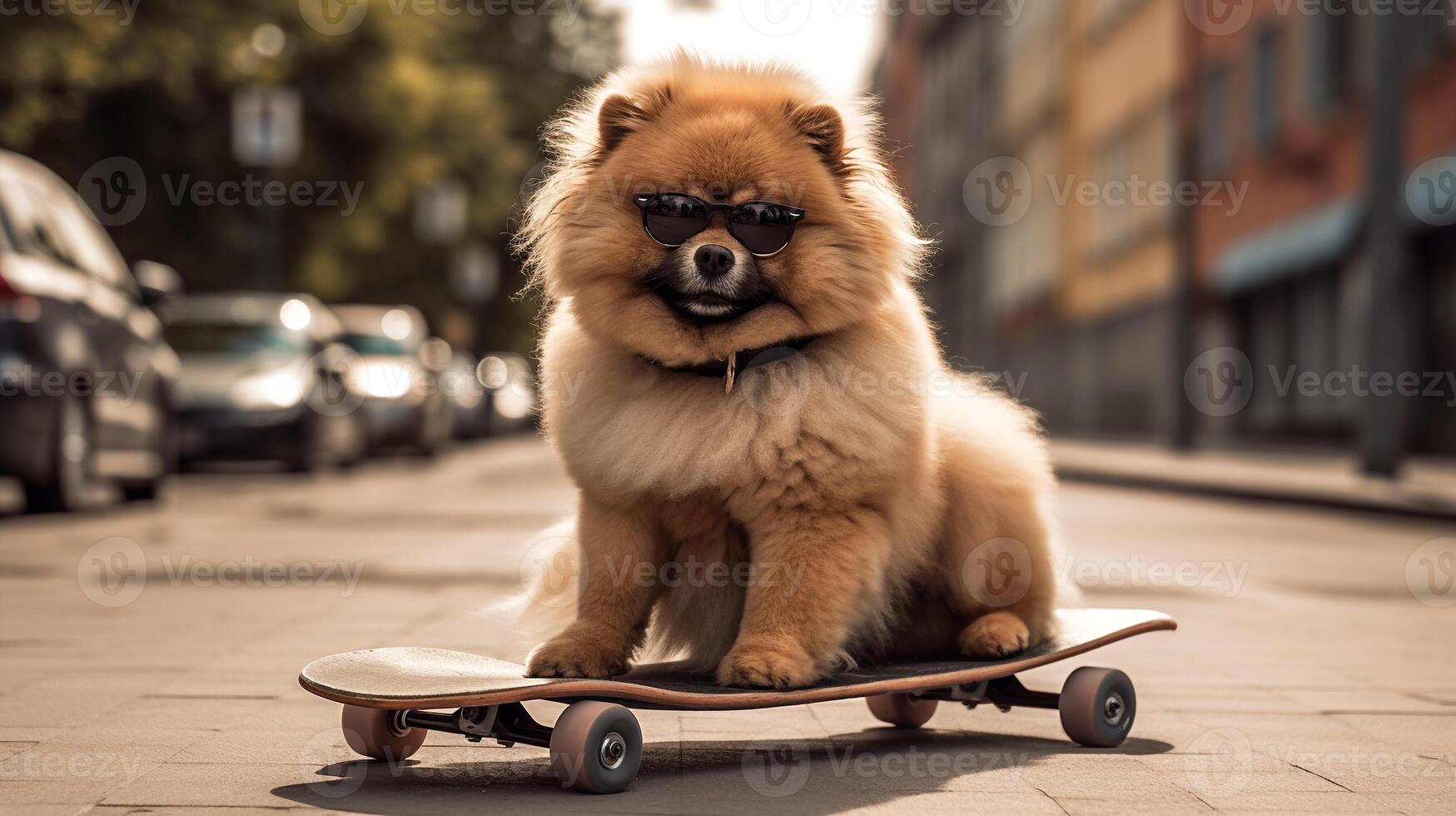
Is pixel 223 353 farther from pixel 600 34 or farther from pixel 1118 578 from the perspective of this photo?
pixel 600 34

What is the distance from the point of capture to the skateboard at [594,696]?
13.8ft

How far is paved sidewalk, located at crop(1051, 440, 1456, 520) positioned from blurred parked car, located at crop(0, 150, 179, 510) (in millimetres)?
10314

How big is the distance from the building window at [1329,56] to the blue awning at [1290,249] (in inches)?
62.6

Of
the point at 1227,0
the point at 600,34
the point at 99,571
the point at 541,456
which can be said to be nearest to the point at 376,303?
the point at 541,456

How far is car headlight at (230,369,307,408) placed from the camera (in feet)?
61.5

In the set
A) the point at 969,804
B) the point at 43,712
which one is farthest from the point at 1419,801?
the point at 43,712

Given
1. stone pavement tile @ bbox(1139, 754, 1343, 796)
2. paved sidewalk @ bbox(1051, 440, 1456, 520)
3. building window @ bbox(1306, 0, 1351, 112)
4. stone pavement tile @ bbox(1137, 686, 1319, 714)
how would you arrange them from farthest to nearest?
1. building window @ bbox(1306, 0, 1351, 112)
2. paved sidewalk @ bbox(1051, 440, 1456, 520)
3. stone pavement tile @ bbox(1137, 686, 1319, 714)
4. stone pavement tile @ bbox(1139, 754, 1343, 796)

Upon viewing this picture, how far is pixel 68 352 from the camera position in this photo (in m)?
12.2

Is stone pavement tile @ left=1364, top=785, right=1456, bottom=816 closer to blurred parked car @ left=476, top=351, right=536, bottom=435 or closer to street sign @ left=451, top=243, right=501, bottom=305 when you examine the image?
blurred parked car @ left=476, top=351, right=536, bottom=435

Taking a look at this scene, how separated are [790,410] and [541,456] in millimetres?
26141

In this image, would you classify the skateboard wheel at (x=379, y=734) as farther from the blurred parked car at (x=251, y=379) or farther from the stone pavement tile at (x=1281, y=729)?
the blurred parked car at (x=251, y=379)

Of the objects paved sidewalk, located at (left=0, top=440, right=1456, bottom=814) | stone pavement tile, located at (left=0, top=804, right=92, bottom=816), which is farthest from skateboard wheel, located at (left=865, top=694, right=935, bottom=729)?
stone pavement tile, located at (left=0, top=804, right=92, bottom=816)

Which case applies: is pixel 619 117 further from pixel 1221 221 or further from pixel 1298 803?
pixel 1221 221

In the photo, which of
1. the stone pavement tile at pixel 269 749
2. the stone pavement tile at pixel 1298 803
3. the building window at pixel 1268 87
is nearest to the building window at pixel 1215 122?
the building window at pixel 1268 87
